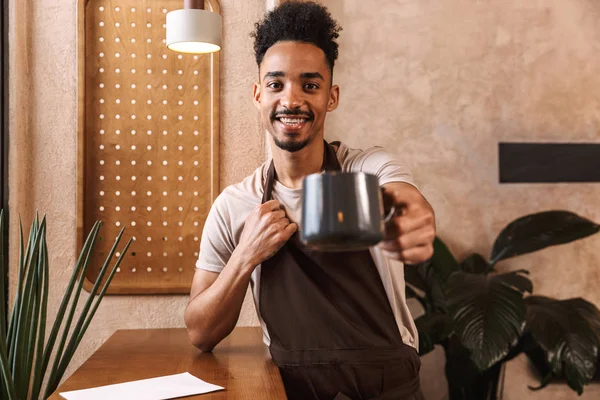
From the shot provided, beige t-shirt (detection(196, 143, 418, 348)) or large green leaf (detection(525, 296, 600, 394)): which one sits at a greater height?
beige t-shirt (detection(196, 143, 418, 348))

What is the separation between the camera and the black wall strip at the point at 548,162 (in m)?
2.90

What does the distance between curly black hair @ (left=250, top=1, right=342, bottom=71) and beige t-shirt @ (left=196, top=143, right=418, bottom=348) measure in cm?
30

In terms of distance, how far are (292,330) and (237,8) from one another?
1.38 m

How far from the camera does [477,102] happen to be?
287cm

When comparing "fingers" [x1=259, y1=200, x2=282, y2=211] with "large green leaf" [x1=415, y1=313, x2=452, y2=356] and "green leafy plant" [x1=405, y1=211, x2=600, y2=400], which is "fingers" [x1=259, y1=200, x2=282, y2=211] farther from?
"large green leaf" [x1=415, y1=313, x2=452, y2=356]

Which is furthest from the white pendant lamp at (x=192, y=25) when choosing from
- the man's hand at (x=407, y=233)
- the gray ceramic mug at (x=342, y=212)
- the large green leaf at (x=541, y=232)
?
the large green leaf at (x=541, y=232)

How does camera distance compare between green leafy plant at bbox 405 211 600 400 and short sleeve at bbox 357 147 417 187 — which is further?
green leafy plant at bbox 405 211 600 400

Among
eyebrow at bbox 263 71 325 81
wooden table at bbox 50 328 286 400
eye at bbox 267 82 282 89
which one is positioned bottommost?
wooden table at bbox 50 328 286 400

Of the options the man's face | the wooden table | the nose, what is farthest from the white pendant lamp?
the wooden table

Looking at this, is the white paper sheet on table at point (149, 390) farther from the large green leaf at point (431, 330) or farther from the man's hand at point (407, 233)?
the large green leaf at point (431, 330)

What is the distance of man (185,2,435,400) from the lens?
1.52 meters

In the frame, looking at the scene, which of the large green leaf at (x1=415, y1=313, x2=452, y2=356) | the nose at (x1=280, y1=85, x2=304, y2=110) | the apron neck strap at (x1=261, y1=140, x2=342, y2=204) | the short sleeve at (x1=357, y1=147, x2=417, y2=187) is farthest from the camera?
the large green leaf at (x1=415, y1=313, x2=452, y2=356)

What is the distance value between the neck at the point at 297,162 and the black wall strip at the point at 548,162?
1.44 meters

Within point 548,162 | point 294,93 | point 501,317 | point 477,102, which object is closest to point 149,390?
point 294,93
